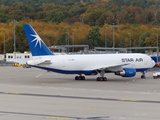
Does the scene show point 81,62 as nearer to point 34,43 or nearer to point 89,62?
point 89,62

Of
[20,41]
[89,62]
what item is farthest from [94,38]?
[89,62]

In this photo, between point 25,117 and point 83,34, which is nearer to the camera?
point 25,117

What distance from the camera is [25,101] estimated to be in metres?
26.1

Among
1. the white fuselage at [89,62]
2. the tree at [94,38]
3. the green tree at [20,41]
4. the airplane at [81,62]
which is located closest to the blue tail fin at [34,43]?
the airplane at [81,62]

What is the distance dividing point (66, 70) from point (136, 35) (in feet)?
354

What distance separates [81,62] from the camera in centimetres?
4603

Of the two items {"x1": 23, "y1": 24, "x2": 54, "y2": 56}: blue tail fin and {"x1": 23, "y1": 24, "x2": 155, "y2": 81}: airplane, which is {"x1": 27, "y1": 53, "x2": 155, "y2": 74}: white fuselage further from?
{"x1": 23, "y1": 24, "x2": 54, "y2": 56}: blue tail fin

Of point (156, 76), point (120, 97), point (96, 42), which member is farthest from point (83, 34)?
point (120, 97)

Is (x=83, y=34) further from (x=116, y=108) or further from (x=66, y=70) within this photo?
(x=116, y=108)

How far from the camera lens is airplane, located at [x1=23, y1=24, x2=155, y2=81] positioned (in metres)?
44.2

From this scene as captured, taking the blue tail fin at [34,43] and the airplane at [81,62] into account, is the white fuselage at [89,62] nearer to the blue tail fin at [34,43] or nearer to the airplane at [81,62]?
the airplane at [81,62]

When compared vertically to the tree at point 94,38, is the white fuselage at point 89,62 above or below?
below

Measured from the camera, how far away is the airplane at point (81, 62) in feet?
145

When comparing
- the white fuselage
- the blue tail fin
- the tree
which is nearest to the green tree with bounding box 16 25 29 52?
the tree
